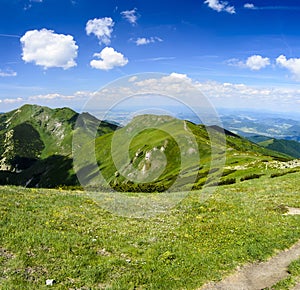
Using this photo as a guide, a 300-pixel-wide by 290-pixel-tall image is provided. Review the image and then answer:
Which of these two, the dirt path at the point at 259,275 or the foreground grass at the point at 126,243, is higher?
the foreground grass at the point at 126,243

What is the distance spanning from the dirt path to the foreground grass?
0.53 metres

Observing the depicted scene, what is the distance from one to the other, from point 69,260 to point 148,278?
4.38m

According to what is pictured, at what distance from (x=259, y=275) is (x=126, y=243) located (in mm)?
8258

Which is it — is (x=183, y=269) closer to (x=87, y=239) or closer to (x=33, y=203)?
(x=87, y=239)

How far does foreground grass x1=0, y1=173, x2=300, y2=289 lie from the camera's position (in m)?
14.2

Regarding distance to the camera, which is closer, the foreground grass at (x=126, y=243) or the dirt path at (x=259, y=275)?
the foreground grass at (x=126, y=243)

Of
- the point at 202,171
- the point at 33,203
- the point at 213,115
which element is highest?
the point at 213,115

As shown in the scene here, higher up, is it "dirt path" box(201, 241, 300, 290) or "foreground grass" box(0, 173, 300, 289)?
"foreground grass" box(0, 173, 300, 289)

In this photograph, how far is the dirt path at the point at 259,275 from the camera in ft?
47.7

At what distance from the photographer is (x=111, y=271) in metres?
14.9

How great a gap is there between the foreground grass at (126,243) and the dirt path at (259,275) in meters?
0.53

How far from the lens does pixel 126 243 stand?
18.5m

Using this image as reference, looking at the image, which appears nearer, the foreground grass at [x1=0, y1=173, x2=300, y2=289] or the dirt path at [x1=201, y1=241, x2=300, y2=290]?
the foreground grass at [x1=0, y1=173, x2=300, y2=289]

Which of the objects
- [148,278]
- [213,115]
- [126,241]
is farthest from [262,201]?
[148,278]
